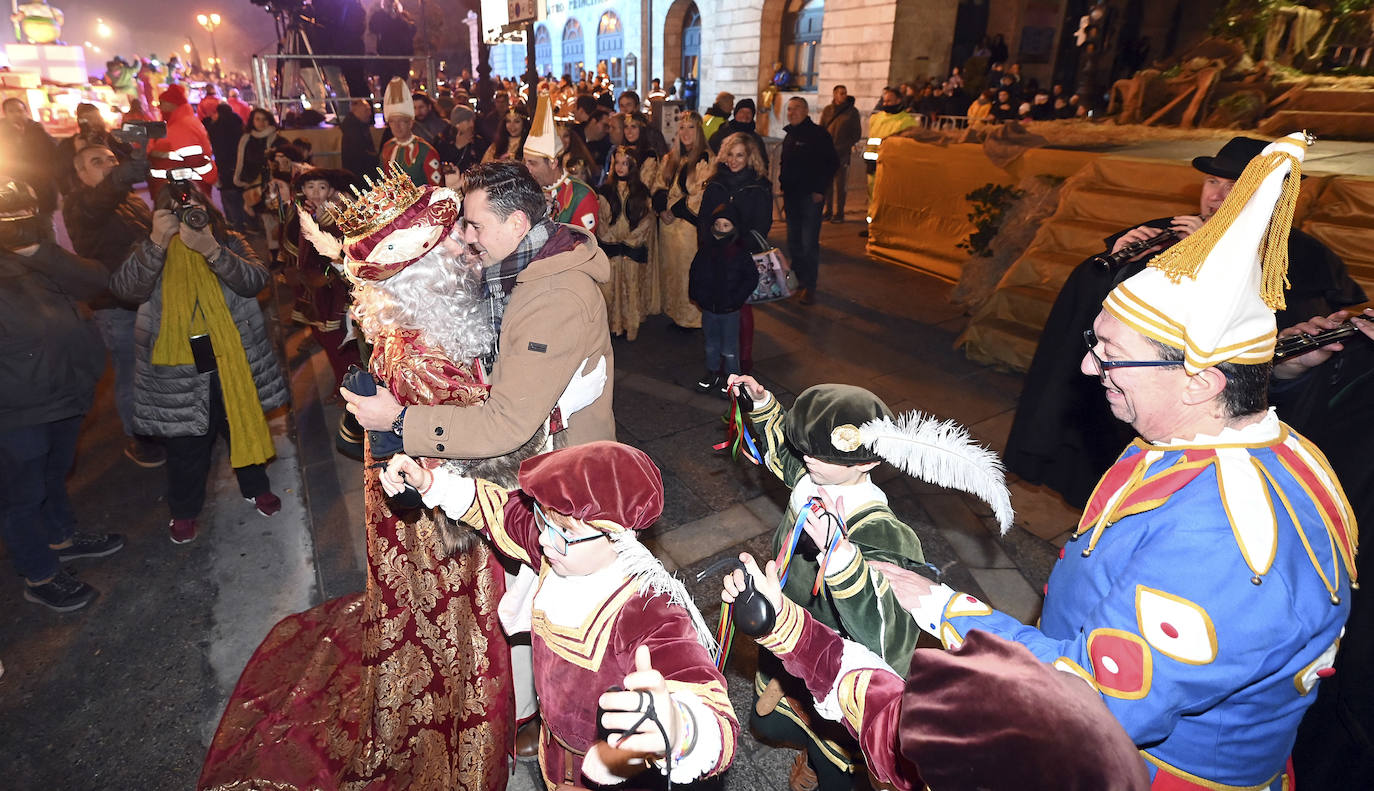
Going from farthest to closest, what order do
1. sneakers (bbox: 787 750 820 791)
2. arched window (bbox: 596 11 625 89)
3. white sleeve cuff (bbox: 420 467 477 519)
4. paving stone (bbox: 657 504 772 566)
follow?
arched window (bbox: 596 11 625 89) < paving stone (bbox: 657 504 772 566) < sneakers (bbox: 787 750 820 791) < white sleeve cuff (bbox: 420 467 477 519)

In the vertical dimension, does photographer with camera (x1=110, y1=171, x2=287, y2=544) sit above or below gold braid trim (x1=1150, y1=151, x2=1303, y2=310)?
below

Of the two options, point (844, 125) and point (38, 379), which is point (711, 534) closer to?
point (38, 379)

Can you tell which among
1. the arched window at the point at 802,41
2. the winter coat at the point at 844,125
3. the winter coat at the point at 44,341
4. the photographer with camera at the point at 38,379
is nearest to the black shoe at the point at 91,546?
the photographer with camera at the point at 38,379

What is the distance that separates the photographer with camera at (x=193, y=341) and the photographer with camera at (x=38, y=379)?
0.23m

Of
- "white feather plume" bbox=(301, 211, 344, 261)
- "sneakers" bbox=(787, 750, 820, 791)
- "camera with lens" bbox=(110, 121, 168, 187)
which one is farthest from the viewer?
"camera with lens" bbox=(110, 121, 168, 187)

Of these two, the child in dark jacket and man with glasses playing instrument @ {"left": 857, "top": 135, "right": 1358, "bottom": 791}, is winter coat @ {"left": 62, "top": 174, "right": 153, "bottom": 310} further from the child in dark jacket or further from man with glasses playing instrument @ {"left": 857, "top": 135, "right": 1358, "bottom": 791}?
man with glasses playing instrument @ {"left": 857, "top": 135, "right": 1358, "bottom": 791}

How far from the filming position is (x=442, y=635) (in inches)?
96.8

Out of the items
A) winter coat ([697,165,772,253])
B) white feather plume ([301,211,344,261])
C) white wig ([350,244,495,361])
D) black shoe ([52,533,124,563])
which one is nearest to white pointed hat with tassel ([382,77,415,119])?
winter coat ([697,165,772,253])

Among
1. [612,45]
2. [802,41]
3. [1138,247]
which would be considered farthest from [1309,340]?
[612,45]

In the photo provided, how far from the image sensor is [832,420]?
6.38 feet

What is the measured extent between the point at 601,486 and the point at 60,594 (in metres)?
3.75

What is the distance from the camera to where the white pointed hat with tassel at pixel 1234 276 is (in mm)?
1314

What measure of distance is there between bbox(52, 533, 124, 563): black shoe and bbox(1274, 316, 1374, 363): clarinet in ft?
18.5

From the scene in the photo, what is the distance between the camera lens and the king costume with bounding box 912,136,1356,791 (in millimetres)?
1229
